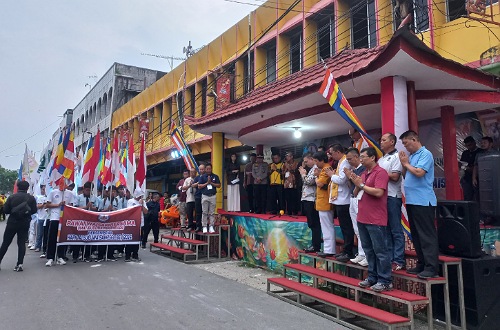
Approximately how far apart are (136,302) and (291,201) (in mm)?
5070

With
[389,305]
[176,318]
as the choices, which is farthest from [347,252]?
[176,318]

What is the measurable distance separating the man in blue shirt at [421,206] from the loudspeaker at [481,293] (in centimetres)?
43

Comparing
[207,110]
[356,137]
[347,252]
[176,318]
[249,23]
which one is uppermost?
[249,23]

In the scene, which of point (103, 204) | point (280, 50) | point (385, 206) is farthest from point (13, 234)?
point (280, 50)

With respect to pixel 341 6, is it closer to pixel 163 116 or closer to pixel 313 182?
pixel 313 182

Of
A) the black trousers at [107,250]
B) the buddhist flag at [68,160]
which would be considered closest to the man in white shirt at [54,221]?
the buddhist flag at [68,160]

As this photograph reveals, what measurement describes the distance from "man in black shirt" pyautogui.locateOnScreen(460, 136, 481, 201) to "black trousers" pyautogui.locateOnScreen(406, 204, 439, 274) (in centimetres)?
371

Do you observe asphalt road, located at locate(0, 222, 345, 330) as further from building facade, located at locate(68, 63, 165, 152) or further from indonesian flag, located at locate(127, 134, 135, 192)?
building facade, located at locate(68, 63, 165, 152)

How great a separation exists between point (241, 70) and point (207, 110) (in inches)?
112

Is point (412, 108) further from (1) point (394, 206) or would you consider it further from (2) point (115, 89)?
(2) point (115, 89)

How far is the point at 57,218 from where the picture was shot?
8648 mm

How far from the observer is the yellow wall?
7910 millimetres

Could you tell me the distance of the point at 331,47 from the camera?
39.2ft

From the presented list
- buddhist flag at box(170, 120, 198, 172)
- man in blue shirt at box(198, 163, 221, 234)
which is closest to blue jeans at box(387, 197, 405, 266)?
man in blue shirt at box(198, 163, 221, 234)
